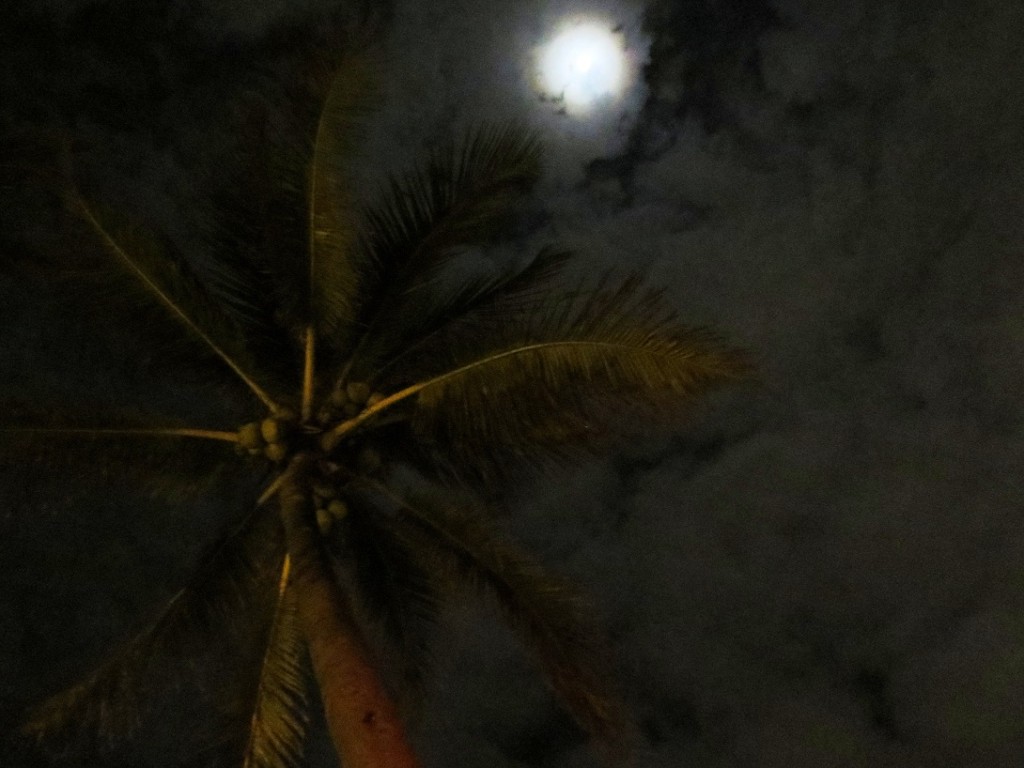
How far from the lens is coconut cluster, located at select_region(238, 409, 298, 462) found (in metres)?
7.28

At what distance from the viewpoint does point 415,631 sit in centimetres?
848

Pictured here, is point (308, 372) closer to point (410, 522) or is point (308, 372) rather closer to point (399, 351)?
point (399, 351)

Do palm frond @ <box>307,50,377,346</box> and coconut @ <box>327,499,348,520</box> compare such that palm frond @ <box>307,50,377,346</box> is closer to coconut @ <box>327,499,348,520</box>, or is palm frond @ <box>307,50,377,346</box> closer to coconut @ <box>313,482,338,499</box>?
coconut @ <box>313,482,338,499</box>

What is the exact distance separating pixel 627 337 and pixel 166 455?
3.75m

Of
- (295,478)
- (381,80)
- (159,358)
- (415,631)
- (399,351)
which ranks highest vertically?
(381,80)

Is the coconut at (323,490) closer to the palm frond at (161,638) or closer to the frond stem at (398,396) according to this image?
the frond stem at (398,396)

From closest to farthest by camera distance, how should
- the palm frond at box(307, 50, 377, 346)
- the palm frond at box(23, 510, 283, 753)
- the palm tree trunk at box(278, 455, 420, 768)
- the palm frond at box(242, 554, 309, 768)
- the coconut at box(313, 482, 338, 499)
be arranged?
the palm tree trunk at box(278, 455, 420, 768) → the palm frond at box(242, 554, 309, 768) → the palm frond at box(23, 510, 283, 753) → the coconut at box(313, 482, 338, 499) → the palm frond at box(307, 50, 377, 346)

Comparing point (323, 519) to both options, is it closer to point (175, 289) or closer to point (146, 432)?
point (146, 432)

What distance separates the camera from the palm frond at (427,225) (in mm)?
7871

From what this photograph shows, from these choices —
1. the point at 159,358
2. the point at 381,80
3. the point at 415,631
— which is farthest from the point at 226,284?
the point at 415,631

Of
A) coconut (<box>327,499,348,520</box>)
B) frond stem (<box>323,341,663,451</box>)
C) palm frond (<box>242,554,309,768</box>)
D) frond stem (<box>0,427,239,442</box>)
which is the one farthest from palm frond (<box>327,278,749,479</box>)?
palm frond (<box>242,554,309,768</box>)

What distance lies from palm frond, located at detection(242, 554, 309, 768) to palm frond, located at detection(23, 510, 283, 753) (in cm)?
36

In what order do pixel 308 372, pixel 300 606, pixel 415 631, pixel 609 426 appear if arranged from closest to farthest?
pixel 300 606
pixel 609 426
pixel 308 372
pixel 415 631

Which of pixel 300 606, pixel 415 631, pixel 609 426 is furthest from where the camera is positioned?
pixel 415 631
